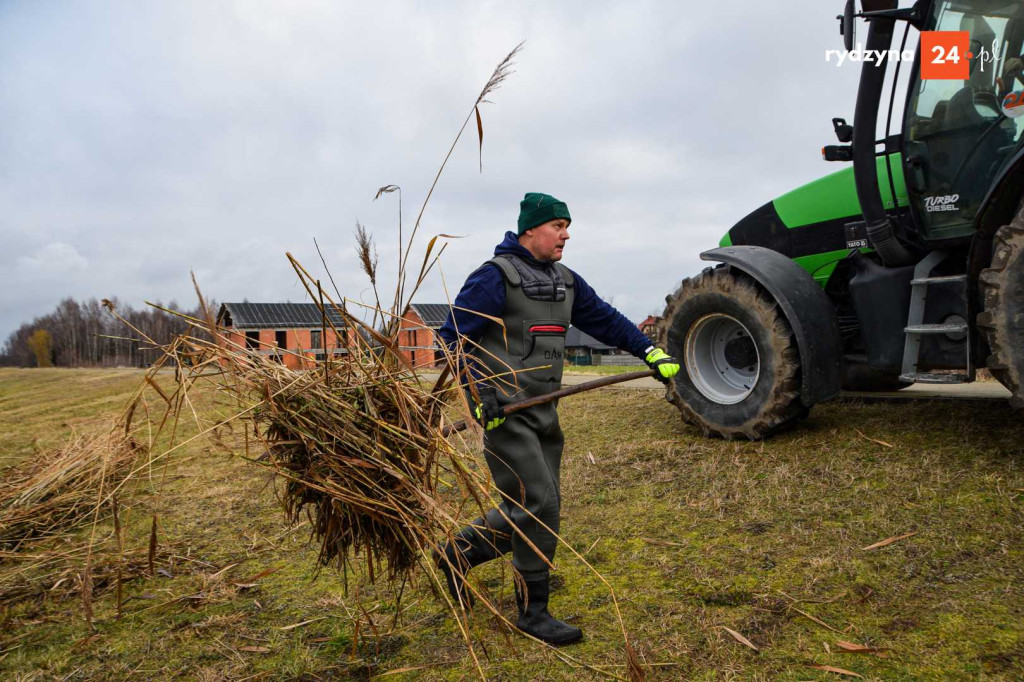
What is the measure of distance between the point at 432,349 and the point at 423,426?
0.98 ft

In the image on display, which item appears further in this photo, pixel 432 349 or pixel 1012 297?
pixel 1012 297

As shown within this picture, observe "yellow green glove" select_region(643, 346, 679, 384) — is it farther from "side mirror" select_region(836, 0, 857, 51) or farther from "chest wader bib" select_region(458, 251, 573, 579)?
"side mirror" select_region(836, 0, 857, 51)

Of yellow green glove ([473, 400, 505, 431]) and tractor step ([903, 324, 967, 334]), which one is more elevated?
tractor step ([903, 324, 967, 334])

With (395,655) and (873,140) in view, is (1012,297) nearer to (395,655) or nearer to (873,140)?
(873,140)

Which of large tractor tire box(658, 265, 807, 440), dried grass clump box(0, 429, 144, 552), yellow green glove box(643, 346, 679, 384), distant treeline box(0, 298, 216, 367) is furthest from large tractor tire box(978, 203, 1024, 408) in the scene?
distant treeline box(0, 298, 216, 367)

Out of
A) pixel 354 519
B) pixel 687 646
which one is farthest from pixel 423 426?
pixel 687 646

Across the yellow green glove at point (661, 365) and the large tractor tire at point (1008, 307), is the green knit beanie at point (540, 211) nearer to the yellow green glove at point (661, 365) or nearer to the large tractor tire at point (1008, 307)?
the yellow green glove at point (661, 365)

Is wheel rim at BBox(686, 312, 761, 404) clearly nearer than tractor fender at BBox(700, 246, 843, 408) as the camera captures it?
No

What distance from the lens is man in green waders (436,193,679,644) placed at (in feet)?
10.0

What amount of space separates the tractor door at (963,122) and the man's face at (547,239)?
9.15 feet

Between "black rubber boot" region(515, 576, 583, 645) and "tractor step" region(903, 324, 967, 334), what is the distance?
3035 millimetres

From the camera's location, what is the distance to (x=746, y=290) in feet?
17.3

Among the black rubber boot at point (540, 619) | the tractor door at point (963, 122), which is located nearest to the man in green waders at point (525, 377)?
the black rubber boot at point (540, 619)

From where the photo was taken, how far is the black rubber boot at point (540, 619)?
9.57 feet
